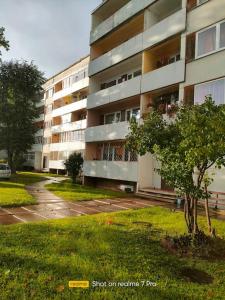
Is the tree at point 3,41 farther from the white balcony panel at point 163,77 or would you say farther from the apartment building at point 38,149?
the apartment building at point 38,149

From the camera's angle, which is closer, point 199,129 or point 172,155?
point 199,129

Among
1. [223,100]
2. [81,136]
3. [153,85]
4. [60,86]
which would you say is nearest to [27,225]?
[223,100]

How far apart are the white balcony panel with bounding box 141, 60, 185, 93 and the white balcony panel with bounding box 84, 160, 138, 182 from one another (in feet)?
17.5

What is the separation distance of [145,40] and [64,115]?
2649 centimetres

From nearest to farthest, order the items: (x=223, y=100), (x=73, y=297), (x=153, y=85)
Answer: (x=73, y=297), (x=223, y=100), (x=153, y=85)

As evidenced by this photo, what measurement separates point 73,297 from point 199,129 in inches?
179

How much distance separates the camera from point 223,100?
16.9 m

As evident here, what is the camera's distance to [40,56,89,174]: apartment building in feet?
140

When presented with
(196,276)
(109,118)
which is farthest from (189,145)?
(109,118)

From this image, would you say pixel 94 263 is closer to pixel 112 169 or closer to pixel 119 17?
pixel 112 169

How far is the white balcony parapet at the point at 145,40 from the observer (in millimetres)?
20438

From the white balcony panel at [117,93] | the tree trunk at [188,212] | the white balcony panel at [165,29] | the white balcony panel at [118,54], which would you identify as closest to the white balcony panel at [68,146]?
the white balcony panel at [117,93]

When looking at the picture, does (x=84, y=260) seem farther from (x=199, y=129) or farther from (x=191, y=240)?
(x=199, y=129)

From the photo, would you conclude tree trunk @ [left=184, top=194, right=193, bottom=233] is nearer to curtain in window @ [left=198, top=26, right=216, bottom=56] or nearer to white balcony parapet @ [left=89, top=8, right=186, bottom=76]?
curtain in window @ [left=198, top=26, right=216, bottom=56]
